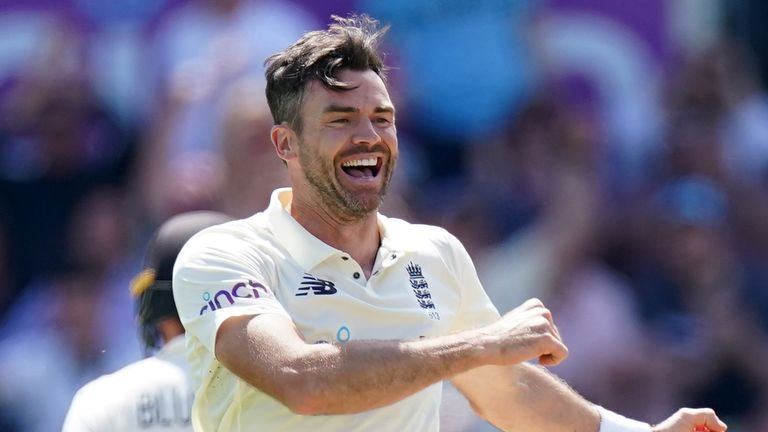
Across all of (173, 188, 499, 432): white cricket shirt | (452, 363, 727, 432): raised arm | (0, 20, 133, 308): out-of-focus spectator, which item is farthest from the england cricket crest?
(0, 20, 133, 308): out-of-focus spectator

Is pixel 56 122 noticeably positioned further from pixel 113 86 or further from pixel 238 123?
pixel 238 123

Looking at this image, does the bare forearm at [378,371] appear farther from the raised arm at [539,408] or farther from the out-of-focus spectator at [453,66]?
the out-of-focus spectator at [453,66]

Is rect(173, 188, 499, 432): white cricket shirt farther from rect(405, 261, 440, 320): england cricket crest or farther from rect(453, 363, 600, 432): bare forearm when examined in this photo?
rect(453, 363, 600, 432): bare forearm

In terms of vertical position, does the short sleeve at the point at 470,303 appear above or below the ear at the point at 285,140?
below

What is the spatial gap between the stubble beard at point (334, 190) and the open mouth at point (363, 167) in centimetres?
3

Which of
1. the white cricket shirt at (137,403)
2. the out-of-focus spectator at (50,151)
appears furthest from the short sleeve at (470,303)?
the out-of-focus spectator at (50,151)

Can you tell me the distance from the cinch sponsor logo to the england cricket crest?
48 cm

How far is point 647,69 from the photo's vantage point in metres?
8.54

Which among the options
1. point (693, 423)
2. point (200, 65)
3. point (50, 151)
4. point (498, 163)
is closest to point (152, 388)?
point (693, 423)

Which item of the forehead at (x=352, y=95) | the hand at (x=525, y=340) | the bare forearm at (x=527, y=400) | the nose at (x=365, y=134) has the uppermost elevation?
the forehead at (x=352, y=95)

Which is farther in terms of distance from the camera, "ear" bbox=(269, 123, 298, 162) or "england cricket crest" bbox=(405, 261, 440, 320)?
"ear" bbox=(269, 123, 298, 162)

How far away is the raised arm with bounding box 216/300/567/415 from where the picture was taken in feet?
11.6

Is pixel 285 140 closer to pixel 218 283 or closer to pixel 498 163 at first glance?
pixel 218 283

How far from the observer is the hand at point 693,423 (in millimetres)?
4105
